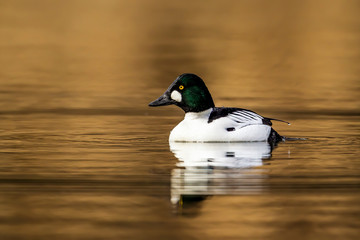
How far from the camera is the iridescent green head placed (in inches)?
481

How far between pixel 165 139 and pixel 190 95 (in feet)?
2.00

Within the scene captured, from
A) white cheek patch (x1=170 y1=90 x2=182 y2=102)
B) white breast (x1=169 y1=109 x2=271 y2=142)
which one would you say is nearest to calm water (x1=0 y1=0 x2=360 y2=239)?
white breast (x1=169 y1=109 x2=271 y2=142)

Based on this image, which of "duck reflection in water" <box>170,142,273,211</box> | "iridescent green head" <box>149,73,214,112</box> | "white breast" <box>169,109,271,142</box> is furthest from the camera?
"iridescent green head" <box>149,73,214,112</box>

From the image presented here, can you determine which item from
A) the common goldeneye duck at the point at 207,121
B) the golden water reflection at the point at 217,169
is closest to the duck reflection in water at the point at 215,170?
the golden water reflection at the point at 217,169

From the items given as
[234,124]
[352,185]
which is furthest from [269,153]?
[352,185]

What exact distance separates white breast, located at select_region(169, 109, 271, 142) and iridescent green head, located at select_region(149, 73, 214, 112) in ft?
1.00

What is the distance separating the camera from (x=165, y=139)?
12.1m

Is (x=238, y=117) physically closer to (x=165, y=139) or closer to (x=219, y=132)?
(x=219, y=132)

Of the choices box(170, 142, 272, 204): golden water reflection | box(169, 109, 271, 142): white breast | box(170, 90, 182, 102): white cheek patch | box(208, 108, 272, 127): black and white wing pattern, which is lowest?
box(170, 142, 272, 204): golden water reflection

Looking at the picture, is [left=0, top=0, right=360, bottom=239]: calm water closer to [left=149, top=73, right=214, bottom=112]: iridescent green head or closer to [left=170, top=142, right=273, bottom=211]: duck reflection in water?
[left=170, top=142, right=273, bottom=211]: duck reflection in water

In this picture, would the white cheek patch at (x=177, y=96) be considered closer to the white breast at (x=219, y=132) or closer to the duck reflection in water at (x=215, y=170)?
the white breast at (x=219, y=132)

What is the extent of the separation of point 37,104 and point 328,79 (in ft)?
20.8

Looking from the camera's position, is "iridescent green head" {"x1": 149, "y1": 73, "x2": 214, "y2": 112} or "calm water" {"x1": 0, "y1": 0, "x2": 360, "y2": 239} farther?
"iridescent green head" {"x1": 149, "y1": 73, "x2": 214, "y2": 112}

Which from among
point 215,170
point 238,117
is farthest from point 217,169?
point 238,117
